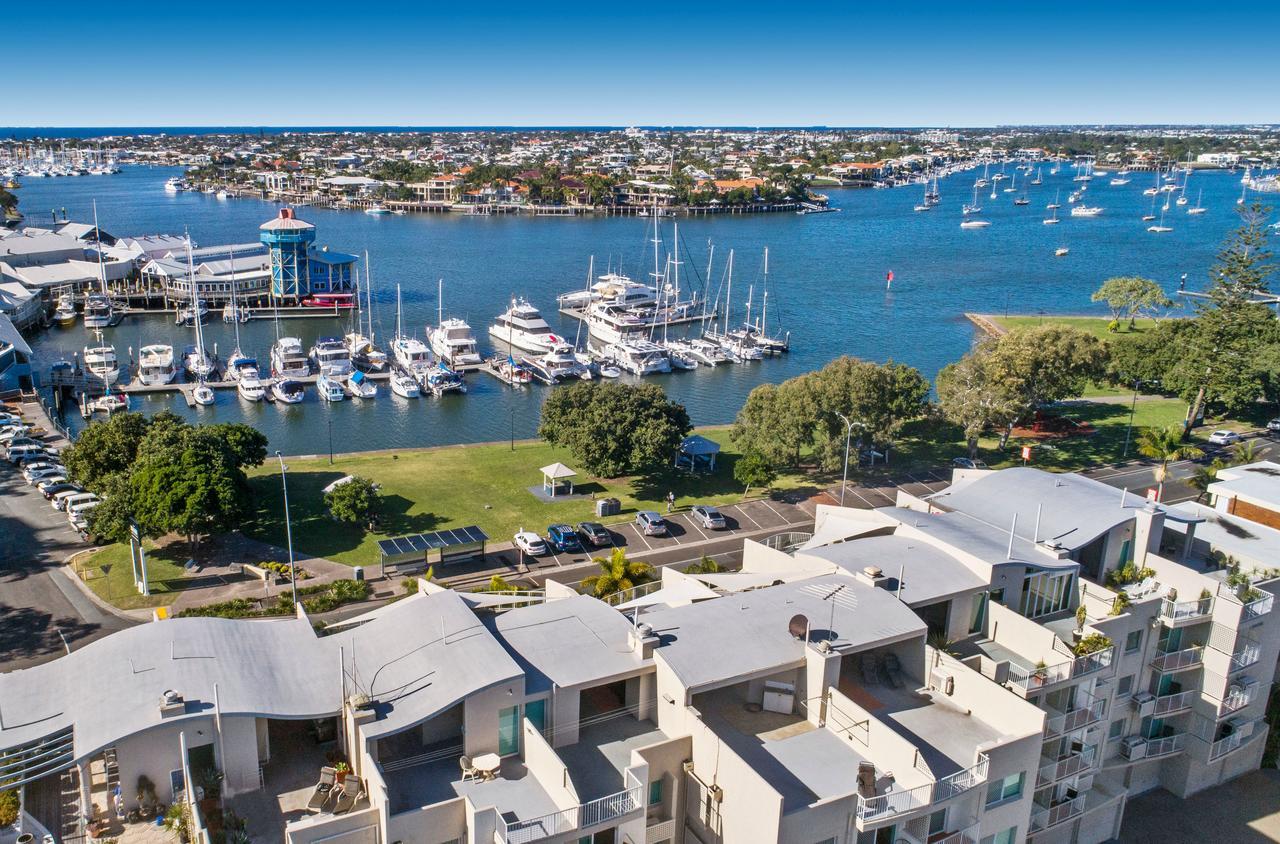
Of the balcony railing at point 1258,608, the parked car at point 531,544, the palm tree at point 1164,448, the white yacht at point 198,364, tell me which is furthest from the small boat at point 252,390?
the balcony railing at point 1258,608

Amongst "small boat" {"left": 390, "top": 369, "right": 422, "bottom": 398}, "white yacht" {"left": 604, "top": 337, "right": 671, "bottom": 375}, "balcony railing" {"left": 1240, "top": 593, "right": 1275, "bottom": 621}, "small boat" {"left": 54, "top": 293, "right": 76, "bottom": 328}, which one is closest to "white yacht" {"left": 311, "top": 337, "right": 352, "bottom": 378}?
"small boat" {"left": 390, "top": 369, "right": 422, "bottom": 398}

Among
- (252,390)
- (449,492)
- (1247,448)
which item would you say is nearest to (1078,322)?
(1247,448)

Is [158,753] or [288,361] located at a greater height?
[158,753]

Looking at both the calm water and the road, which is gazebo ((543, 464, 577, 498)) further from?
the road

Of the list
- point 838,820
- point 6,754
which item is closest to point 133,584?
point 6,754

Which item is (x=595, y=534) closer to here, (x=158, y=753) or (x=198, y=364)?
(x=158, y=753)

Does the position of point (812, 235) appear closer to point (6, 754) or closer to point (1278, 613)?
point (1278, 613)

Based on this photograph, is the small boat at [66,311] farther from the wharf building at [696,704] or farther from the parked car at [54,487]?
the wharf building at [696,704]
